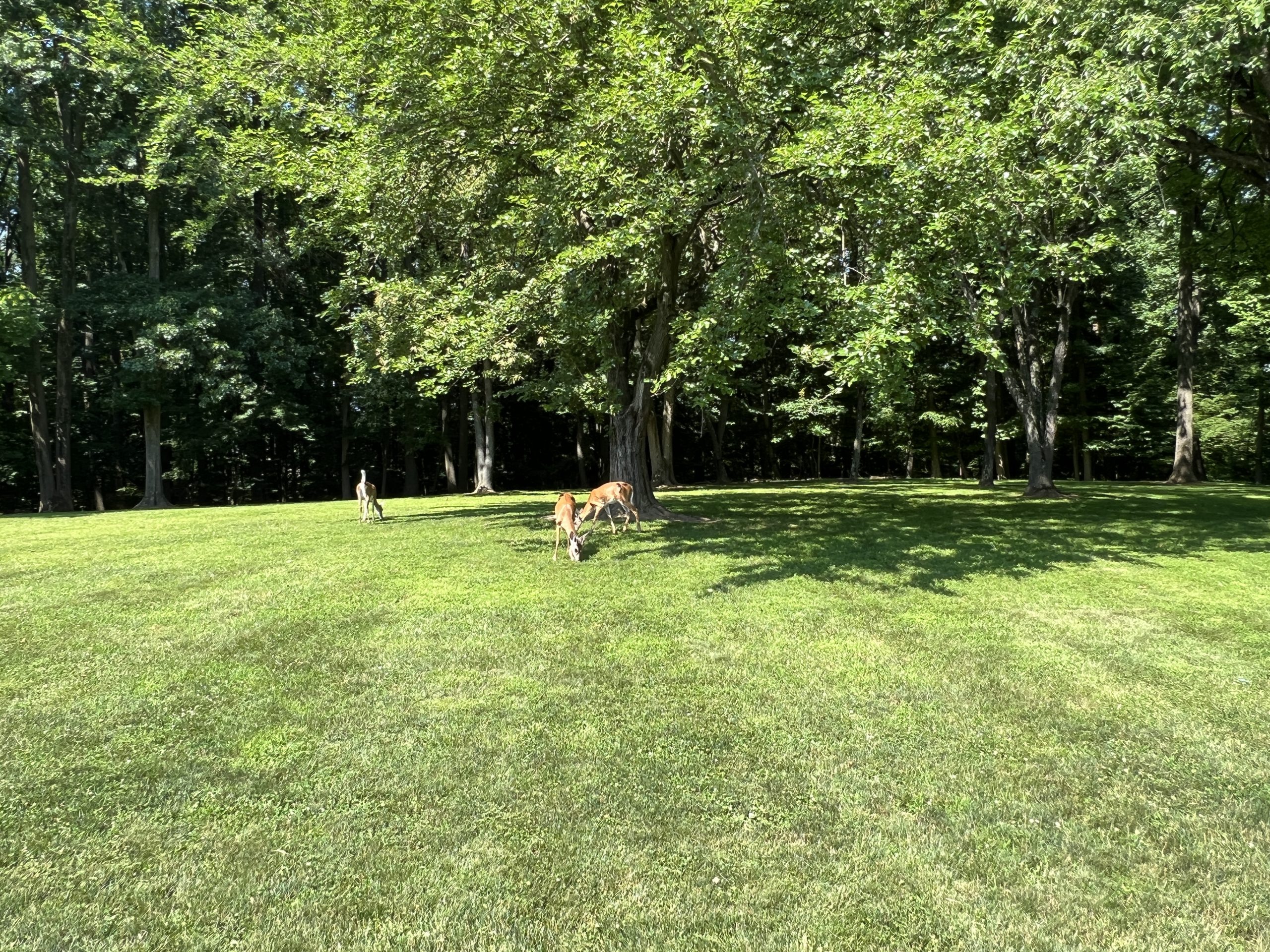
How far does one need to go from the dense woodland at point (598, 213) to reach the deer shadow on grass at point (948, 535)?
258 cm

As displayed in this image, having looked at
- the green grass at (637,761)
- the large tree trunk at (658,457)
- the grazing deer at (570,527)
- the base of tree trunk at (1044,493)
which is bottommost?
the green grass at (637,761)

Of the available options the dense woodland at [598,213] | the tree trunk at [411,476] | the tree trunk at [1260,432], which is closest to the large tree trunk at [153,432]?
the dense woodland at [598,213]

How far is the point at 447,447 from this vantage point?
34.3 m

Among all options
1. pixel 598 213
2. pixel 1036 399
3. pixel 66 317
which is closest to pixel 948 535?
pixel 598 213

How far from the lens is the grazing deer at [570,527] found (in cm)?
1030

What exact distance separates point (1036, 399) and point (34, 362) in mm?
35228

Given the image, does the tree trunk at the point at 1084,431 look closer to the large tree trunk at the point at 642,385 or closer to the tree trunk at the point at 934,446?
the tree trunk at the point at 934,446

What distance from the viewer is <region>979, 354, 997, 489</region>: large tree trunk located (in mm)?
27781

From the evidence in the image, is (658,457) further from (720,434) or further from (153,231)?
(153,231)

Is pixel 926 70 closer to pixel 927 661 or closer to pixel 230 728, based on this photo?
pixel 927 661

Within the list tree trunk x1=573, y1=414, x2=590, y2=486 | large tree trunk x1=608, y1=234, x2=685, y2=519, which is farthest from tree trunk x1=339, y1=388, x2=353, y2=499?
large tree trunk x1=608, y1=234, x2=685, y2=519

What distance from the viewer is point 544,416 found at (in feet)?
141

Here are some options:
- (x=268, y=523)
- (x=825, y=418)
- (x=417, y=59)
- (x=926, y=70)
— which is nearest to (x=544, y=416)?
(x=825, y=418)

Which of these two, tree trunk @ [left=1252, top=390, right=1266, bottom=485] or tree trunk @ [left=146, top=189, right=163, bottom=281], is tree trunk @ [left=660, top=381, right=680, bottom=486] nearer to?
tree trunk @ [left=146, top=189, right=163, bottom=281]
